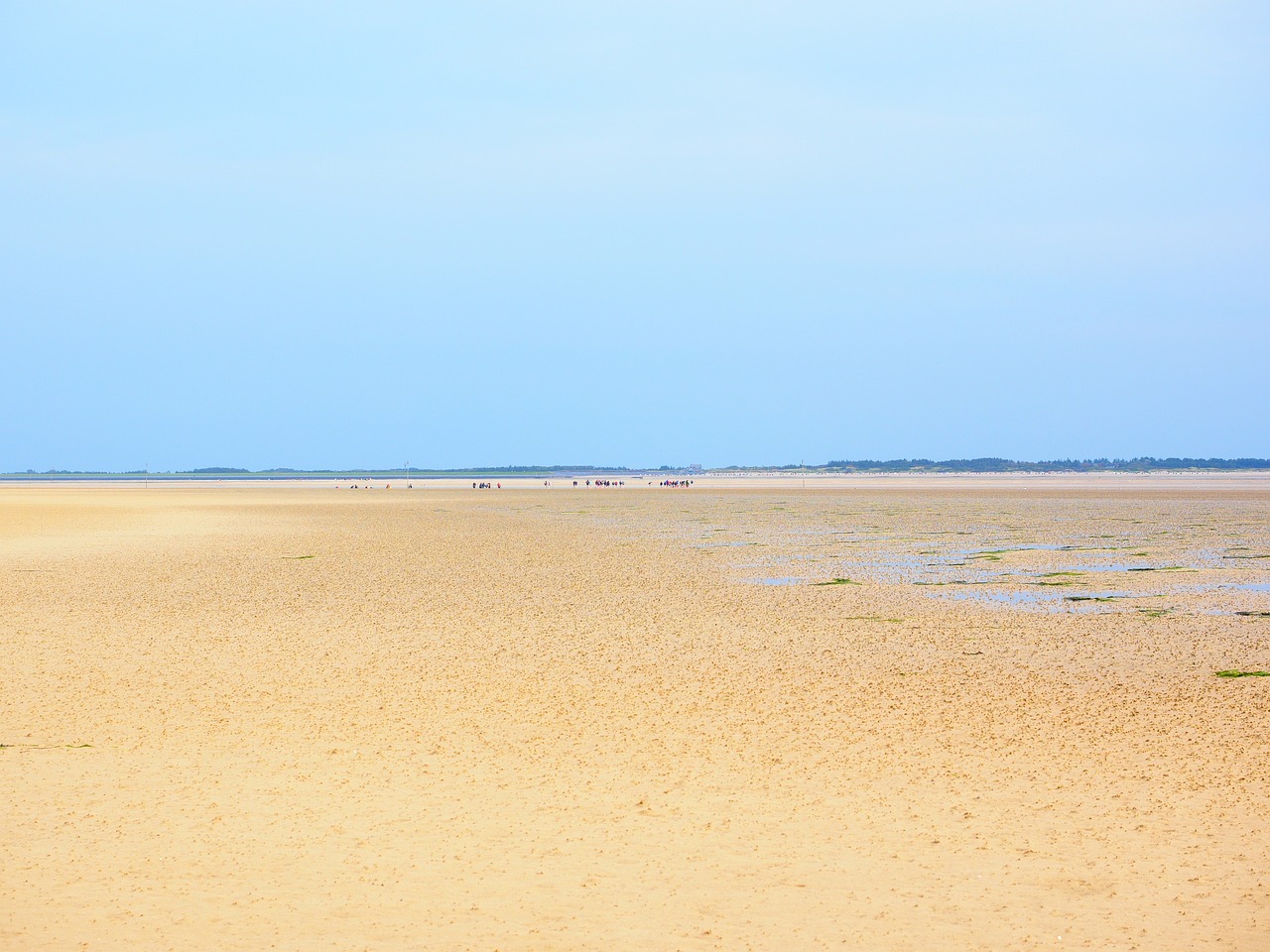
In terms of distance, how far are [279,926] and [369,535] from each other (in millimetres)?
26939

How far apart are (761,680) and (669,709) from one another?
59.5 inches

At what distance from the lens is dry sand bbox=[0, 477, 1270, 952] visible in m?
5.56

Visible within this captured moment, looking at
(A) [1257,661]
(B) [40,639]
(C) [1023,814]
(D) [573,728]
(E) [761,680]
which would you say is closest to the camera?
(C) [1023,814]

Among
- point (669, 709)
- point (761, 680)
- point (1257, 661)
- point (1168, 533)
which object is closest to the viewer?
point (669, 709)

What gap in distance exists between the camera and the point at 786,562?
23.2 meters

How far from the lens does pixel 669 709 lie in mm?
10023

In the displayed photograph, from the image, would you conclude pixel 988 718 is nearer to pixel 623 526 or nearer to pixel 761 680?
pixel 761 680

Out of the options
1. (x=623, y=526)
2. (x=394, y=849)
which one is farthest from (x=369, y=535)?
(x=394, y=849)

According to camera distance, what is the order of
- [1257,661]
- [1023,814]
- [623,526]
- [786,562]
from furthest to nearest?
1. [623,526]
2. [786,562]
3. [1257,661]
4. [1023,814]

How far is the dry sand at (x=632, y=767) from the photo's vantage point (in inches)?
219

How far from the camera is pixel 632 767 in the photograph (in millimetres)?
8188

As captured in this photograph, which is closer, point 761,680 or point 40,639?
point 761,680

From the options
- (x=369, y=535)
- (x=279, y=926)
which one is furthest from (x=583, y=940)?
(x=369, y=535)

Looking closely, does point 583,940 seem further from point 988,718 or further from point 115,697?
point 115,697
